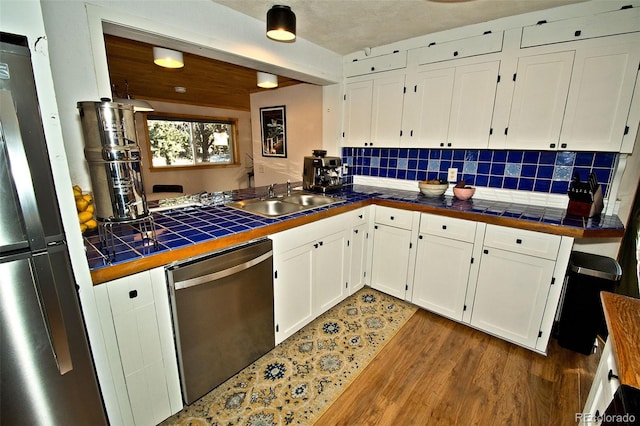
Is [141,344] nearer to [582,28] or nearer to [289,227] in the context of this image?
[289,227]

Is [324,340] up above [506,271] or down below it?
below

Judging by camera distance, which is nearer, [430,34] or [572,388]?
[572,388]

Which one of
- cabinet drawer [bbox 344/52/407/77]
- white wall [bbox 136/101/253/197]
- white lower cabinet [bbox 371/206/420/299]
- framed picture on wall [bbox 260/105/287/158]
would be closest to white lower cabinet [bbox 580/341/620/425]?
white lower cabinet [bbox 371/206/420/299]

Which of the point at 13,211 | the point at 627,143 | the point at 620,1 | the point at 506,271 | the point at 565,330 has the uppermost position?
the point at 620,1

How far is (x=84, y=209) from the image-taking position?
134cm

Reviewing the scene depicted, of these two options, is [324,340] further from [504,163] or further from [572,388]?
[504,163]

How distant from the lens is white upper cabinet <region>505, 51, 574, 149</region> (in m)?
1.99

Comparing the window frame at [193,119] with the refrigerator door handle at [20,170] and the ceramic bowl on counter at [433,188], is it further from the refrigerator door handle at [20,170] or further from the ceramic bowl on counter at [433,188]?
the refrigerator door handle at [20,170]

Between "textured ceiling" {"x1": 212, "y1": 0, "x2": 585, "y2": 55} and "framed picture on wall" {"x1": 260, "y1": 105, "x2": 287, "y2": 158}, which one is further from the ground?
"textured ceiling" {"x1": 212, "y1": 0, "x2": 585, "y2": 55}

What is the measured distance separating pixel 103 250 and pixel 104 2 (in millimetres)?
1254

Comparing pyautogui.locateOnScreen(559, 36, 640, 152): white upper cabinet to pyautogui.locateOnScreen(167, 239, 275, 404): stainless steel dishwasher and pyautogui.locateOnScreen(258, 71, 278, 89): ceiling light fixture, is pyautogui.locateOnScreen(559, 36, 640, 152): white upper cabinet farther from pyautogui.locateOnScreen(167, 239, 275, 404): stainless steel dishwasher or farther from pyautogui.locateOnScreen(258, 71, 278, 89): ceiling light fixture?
pyautogui.locateOnScreen(258, 71, 278, 89): ceiling light fixture

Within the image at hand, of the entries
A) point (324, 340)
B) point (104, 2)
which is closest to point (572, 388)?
point (324, 340)

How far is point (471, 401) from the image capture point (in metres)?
1.60

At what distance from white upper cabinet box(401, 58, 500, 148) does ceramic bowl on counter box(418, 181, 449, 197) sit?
13.7 inches
